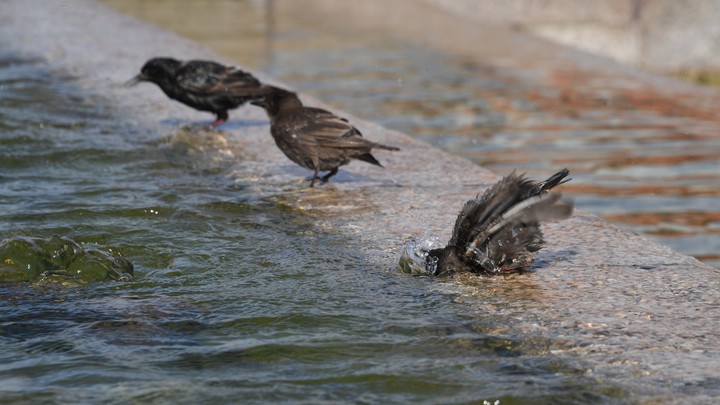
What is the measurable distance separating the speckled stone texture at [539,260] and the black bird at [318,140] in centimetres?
13

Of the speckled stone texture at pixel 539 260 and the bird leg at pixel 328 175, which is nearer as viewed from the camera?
the speckled stone texture at pixel 539 260

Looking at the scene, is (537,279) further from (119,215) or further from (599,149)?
(599,149)

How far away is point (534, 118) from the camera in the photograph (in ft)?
32.2

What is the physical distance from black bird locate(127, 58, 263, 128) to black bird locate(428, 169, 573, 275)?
3.72 meters

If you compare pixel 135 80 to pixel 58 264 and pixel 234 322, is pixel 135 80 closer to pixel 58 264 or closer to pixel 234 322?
pixel 58 264

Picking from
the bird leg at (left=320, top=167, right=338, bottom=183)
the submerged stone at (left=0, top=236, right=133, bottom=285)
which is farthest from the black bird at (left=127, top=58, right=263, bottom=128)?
the submerged stone at (left=0, top=236, right=133, bottom=285)

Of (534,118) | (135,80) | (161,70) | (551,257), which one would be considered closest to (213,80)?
(161,70)

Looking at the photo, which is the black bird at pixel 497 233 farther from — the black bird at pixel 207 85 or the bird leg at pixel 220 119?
the bird leg at pixel 220 119

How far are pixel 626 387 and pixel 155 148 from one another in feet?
15.2

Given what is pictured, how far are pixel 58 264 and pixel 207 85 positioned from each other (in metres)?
3.58

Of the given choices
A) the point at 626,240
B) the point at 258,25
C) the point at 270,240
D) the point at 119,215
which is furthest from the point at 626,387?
the point at 258,25

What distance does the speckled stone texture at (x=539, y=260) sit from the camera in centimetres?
403

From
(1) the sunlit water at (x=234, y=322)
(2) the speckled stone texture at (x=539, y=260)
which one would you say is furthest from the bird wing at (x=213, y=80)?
(1) the sunlit water at (x=234, y=322)

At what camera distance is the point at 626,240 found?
5.51m
